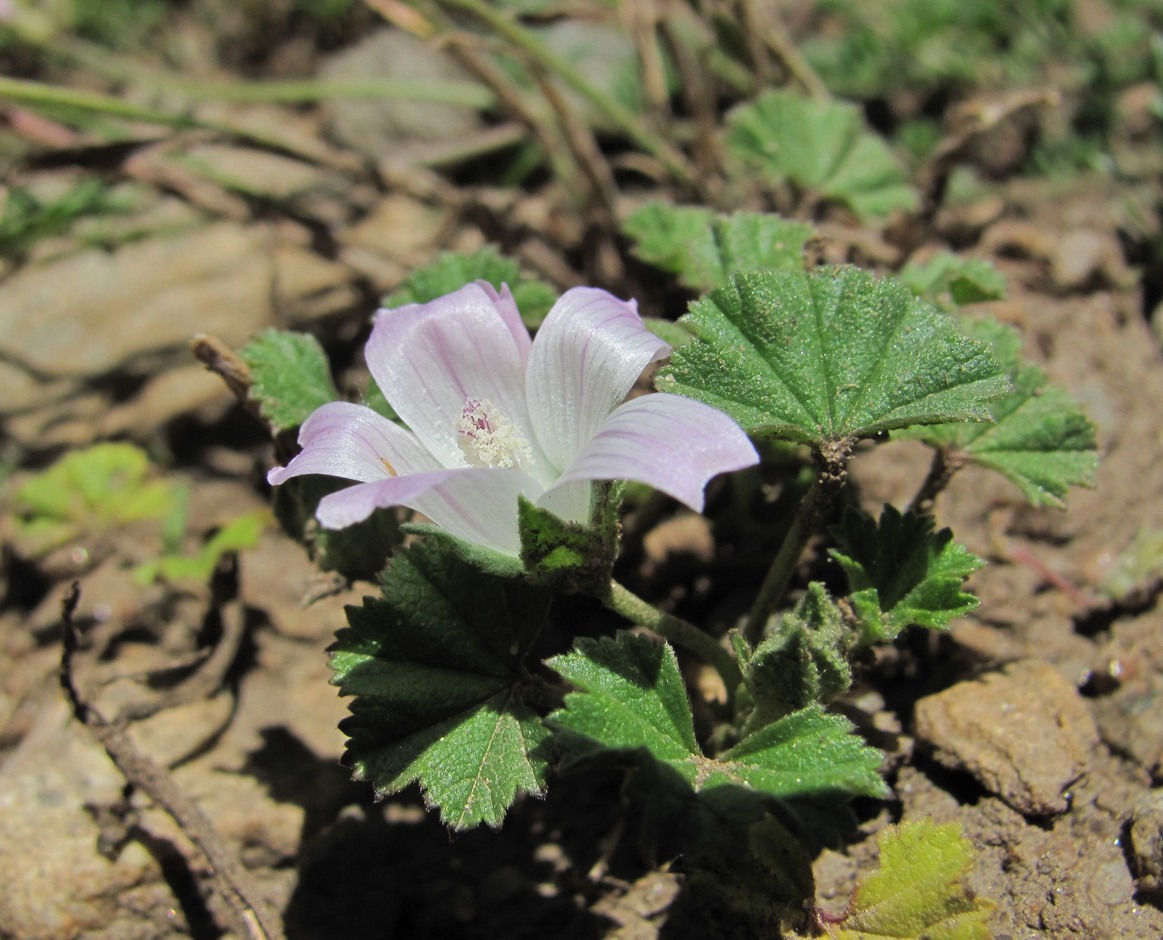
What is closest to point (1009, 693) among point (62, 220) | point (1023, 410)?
point (1023, 410)

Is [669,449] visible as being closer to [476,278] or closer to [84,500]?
[476,278]

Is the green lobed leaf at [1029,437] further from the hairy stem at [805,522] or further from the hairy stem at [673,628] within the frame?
the hairy stem at [673,628]

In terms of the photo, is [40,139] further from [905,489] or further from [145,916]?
[905,489]

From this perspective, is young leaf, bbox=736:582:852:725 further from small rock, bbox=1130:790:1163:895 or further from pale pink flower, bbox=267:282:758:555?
small rock, bbox=1130:790:1163:895

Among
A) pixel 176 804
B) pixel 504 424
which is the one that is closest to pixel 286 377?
pixel 504 424

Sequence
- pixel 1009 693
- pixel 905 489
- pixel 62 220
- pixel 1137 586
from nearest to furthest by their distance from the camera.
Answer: pixel 1009 693 → pixel 1137 586 → pixel 905 489 → pixel 62 220

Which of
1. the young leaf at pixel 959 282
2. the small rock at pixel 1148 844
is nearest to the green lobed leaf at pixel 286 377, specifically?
the young leaf at pixel 959 282
